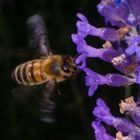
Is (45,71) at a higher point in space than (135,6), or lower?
lower

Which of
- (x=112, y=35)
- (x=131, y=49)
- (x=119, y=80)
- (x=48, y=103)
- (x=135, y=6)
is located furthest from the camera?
(x=48, y=103)

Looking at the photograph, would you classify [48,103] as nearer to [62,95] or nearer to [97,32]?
[97,32]

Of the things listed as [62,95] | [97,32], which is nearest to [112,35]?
[97,32]

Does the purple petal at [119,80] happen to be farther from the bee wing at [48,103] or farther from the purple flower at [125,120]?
the bee wing at [48,103]

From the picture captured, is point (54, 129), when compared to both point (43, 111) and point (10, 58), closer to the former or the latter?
point (10, 58)

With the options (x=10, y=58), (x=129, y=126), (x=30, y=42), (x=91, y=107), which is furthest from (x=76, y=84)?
(x=129, y=126)

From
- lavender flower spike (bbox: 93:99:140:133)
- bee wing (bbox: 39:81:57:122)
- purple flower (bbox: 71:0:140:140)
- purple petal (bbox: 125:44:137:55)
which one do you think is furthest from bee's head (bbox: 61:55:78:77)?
purple petal (bbox: 125:44:137:55)

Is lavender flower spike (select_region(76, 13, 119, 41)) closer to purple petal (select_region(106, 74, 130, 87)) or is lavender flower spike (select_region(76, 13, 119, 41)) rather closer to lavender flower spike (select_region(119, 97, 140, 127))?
purple petal (select_region(106, 74, 130, 87))

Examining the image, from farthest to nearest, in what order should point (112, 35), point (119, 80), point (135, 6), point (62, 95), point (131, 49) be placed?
point (62, 95) < point (119, 80) < point (112, 35) < point (135, 6) < point (131, 49)
